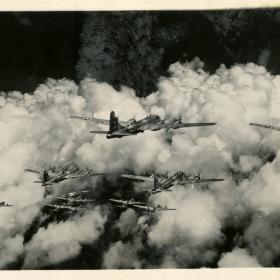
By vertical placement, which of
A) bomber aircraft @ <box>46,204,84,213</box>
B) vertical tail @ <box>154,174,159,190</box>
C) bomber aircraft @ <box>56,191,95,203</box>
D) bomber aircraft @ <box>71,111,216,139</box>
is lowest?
bomber aircraft @ <box>46,204,84,213</box>

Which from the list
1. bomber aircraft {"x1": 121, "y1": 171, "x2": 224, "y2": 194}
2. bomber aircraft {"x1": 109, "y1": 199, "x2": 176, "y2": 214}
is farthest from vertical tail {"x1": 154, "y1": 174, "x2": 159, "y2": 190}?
bomber aircraft {"x1": 109, "y1": 199, "x2": 176, "y2": 214}

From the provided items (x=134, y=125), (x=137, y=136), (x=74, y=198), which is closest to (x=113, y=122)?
(x=134, y=125)

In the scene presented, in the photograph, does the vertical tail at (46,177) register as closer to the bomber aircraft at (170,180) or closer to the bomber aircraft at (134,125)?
the bomber aircraft at (134,125)

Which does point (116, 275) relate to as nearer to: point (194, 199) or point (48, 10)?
point (194, 199)

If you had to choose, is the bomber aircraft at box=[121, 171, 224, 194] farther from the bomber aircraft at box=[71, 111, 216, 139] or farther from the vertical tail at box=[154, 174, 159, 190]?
the bomber aircraft at box=[71, 111, 216, 139]

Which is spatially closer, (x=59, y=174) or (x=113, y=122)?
(x=113, y=122)

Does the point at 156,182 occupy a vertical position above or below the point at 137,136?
below

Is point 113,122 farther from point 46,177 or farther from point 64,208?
point 64,208
